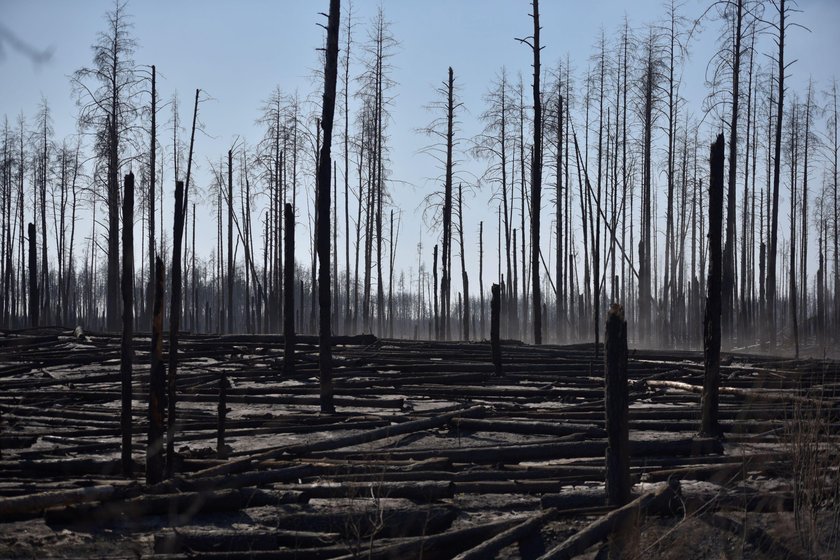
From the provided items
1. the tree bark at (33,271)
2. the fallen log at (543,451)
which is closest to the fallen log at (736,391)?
the fallen log at (543,451)

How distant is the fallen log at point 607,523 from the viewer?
17.1 feet

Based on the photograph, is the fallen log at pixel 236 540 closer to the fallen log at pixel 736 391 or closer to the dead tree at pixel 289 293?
the fallen log at pixel 736 391

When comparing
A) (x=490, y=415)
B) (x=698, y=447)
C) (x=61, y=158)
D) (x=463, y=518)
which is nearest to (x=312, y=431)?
(x=490, y=415)

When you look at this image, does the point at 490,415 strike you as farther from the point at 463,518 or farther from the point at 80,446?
the point at 80,446

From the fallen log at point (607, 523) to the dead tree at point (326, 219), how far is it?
4.84 meters

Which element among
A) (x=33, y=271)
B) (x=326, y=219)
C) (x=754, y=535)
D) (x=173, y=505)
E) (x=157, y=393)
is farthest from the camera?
(x=33, y=271)

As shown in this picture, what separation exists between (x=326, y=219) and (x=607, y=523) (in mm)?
6037

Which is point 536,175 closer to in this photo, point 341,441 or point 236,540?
point 341,441

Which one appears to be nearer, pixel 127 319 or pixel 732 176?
pixel 127 319

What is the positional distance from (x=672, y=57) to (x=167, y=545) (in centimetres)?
2493

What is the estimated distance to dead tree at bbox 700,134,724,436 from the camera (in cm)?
802

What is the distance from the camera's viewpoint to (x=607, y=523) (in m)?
5.46

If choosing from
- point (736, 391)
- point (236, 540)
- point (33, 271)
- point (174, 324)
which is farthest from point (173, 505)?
point (33, 271)

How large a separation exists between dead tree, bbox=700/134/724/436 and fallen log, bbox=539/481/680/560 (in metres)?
2.24
